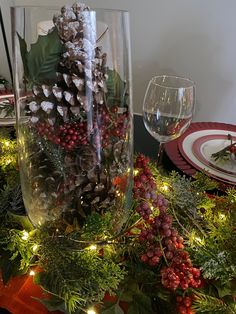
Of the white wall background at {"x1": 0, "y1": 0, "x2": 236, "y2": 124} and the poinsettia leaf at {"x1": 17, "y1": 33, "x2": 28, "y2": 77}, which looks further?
the white wall background at {"x1": 0, "y1": 0, "x2": 236, "y2": 124}

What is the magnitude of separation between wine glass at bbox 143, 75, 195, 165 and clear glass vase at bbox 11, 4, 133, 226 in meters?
0.20

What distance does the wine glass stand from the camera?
1.73 feet

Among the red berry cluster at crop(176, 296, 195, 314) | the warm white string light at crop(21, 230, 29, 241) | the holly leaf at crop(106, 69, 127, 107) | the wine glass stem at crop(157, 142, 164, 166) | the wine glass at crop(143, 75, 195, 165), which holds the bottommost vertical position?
the red berry cluster at crop(176, 296, 195, 314)

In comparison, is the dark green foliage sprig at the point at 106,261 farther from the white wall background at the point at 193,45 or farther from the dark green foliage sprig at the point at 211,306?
the white wall background at the point at 193,45

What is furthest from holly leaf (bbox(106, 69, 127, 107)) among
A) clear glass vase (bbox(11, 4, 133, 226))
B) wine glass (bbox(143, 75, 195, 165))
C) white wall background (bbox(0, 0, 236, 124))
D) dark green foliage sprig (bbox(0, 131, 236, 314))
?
white wall background (bbox(0, 0, 236, 124))

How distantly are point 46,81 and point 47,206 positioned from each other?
0.13 metres

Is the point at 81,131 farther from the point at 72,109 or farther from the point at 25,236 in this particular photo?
the point at 25,236

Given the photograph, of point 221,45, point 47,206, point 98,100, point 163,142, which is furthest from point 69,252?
point 221,45

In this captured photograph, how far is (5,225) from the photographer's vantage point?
1.23ft

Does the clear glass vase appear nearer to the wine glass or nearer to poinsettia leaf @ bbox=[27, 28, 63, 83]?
poinsettia leaf @ bbox=[27, 28, 63, 83]

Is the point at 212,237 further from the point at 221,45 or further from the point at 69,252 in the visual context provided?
the point at 221,45

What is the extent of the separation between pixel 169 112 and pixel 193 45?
69cm

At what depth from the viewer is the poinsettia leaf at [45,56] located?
268 millimetres

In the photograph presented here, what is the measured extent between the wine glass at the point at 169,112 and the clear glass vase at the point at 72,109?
20 cm
